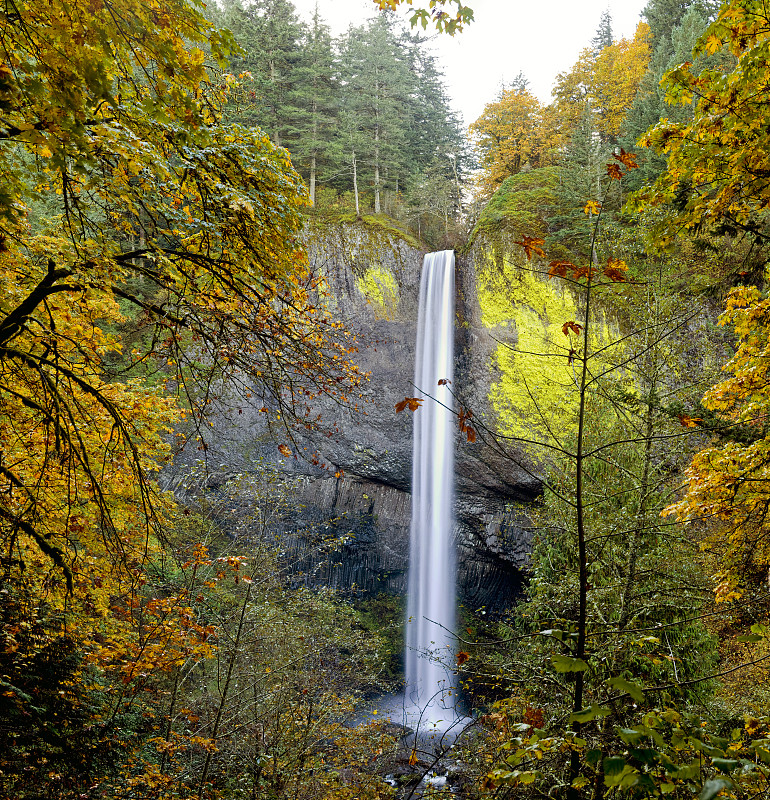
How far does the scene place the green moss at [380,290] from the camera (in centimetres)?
1622

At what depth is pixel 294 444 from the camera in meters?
3.45

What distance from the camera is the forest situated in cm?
205

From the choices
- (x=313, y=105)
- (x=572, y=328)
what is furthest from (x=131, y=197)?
(x=313, y=105)

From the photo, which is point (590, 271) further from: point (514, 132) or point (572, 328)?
point (514, 132)

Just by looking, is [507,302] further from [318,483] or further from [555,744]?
[555,744]

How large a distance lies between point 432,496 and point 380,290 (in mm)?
7073

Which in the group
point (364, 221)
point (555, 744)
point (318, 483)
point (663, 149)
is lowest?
point (555, 744)

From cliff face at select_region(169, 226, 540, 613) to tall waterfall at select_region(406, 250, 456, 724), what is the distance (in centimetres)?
34

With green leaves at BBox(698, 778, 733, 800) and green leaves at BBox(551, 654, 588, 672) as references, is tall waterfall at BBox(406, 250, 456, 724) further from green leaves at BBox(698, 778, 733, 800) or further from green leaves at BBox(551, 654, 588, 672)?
green leaves at BBox(698, 778, 733, 800)

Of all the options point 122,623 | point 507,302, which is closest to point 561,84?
point 507,302

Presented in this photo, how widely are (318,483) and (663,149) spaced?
14.3 metres

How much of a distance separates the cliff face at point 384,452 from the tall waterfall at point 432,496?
0.34 metres

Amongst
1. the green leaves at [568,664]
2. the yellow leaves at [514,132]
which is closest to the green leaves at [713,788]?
the green leaves at [568,664]

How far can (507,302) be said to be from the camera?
47.4 ft
